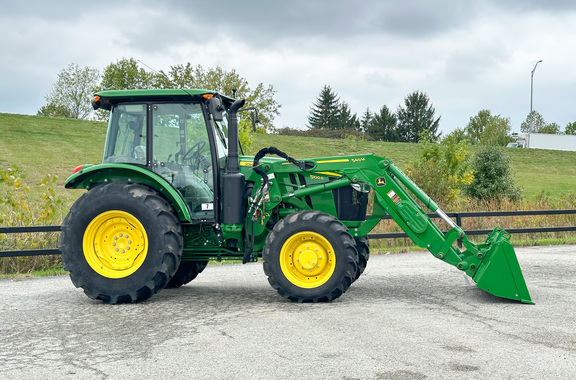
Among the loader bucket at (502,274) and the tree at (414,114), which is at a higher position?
the tree at (414,114)

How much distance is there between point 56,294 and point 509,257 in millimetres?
6131

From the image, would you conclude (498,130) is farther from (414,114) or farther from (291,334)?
(291,334)

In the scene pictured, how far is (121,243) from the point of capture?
8492mm

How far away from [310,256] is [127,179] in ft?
8.71

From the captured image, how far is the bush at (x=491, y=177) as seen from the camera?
26828 mm

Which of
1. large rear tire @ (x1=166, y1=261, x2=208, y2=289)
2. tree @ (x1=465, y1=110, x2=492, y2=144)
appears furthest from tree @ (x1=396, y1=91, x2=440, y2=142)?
large rear tire @ (x1=166, y1=261, x2=208, y2=289)

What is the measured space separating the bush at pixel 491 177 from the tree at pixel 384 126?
53767mm

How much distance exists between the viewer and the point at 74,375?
211 inches

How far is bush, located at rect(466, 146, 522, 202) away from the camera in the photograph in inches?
1056

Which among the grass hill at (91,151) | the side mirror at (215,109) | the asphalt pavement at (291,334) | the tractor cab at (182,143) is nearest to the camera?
the asphalt pavement at (291,334)

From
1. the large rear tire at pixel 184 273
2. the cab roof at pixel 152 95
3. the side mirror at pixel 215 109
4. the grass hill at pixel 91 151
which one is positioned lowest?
the large rear tire at pixel 184 273

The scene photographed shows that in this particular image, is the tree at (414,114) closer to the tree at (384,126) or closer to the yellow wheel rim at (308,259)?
the tree at (384,126)

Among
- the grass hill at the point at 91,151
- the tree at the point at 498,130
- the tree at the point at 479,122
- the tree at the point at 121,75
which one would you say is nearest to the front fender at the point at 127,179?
the grass hill at the point at 91,151

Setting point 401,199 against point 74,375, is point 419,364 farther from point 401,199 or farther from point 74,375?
point 401,199
